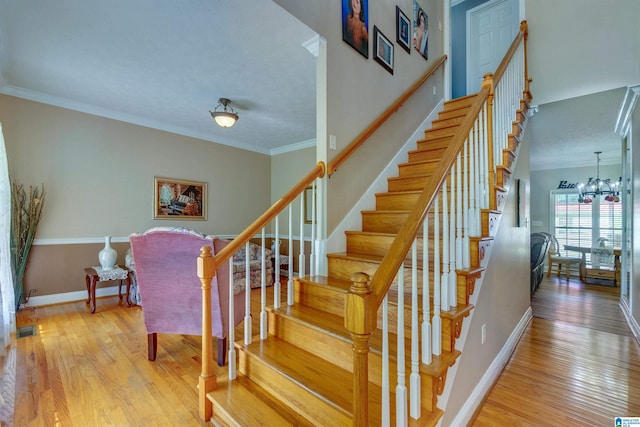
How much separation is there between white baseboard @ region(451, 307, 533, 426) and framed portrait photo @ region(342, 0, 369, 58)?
109 inches

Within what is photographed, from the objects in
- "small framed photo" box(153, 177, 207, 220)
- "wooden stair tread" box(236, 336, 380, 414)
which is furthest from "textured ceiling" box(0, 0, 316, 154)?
"wooden stair tread" box(236, 336, 380, 414)

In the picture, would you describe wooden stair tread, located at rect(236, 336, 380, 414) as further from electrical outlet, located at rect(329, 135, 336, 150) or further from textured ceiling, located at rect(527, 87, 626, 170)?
textured ceiling, located at rect(527, 87, 626, 170)

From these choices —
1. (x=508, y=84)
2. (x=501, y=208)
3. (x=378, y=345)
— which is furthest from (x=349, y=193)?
(x=508, y=84)

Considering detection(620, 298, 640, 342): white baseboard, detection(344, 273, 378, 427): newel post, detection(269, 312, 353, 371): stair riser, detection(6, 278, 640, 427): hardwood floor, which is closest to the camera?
detection(344, 273, 378, 427): newel post

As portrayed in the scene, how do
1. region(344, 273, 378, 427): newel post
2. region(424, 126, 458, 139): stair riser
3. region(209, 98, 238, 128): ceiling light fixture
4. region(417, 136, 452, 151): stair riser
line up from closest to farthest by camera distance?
region(344, 273, 378, 427): newel post
region(417, 136, 452, 151): stair riser
region(424, 126, 458, 139): stair riser
region(209, 98, 238, 128): ceiling light fixture

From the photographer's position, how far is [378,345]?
1.49 meters

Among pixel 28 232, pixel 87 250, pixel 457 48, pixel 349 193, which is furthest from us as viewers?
pixel 457 48

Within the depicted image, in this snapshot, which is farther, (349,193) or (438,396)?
(349,193)

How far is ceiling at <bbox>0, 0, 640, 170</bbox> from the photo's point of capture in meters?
2.23

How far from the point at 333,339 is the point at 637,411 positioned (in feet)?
6.50

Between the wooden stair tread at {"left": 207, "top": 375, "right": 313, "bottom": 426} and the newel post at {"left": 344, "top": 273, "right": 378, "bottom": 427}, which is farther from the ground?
the newel post at {"left": 344, "top": 273, "right": 378, "bottom": 427}

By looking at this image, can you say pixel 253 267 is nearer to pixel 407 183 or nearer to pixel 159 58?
pixel 407 183

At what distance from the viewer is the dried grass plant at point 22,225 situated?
3.33m

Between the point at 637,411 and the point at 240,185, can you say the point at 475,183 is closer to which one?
the point at 637,411
